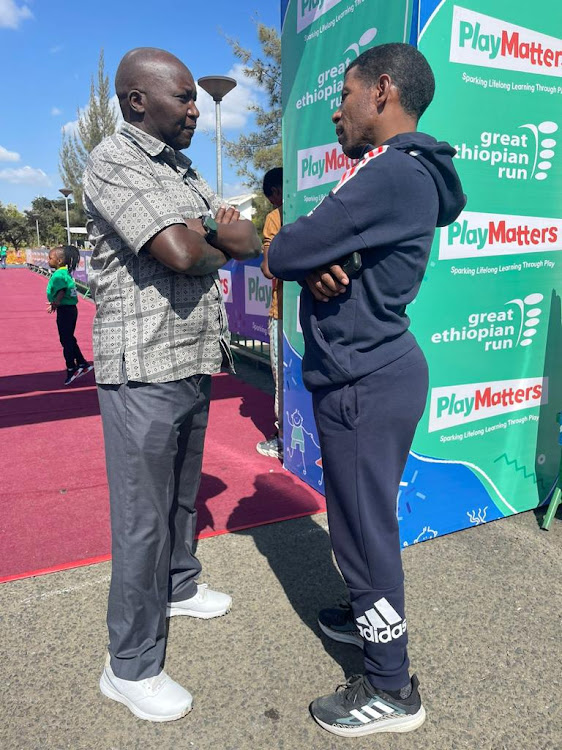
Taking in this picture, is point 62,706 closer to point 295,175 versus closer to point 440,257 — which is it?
point 440,257

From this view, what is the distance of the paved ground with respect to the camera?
6.30ft

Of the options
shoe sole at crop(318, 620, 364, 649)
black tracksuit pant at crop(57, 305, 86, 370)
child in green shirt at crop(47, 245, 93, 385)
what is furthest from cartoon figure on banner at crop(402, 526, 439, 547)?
black tracksuit pant at crop(57, 305, 86, 370)

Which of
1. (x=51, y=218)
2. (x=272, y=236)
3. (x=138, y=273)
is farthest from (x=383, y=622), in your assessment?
(x=51, y=218)

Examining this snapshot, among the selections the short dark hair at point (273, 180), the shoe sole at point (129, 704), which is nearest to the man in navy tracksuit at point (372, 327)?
the shoe sole at point (129, 704)

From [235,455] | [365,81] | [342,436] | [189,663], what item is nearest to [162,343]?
[342,436]

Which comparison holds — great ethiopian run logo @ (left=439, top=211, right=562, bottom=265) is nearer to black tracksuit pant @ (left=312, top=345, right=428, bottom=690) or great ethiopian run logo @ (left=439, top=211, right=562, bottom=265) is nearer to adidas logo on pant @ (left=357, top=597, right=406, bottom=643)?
black tracksuit pant @ (left=312, top=345, right=428, bottom=690)

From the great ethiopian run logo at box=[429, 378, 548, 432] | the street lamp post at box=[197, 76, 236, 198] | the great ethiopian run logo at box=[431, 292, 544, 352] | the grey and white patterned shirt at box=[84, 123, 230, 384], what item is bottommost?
the great ethiopian run logo at box=[429, 378, 548, 432]

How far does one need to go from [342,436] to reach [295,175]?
236 cm

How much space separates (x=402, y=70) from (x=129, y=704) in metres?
2.33

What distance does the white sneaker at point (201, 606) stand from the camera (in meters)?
2.55

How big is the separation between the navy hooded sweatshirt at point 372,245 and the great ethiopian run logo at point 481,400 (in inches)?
49.2

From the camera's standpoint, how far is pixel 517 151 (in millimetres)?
3035

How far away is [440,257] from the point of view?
9.42ft

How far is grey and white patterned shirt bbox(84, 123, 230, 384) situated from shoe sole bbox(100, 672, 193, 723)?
1143 mm
